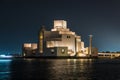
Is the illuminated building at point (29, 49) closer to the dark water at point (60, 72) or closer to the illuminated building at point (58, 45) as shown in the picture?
the illuminated building at point (58, 45)

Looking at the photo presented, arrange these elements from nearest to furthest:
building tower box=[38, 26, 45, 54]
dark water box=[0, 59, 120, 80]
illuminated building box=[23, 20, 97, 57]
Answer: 1. dark water box=[0, 59, 120, 80]
2. illuminated building box=[23, 20, 97, 57]
3. building tower box=[38, 26, 45, 54]

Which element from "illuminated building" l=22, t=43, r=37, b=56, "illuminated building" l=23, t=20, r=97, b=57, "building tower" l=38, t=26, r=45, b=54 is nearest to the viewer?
"illuminated building" l=23, t=20, r=97, b=57

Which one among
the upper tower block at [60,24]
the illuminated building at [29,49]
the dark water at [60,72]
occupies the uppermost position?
the upper tower block at [60,24]

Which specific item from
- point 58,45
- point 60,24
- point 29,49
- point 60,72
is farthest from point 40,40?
point 60,72

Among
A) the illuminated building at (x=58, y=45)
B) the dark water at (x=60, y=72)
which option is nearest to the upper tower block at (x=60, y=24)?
the illuminated building at (x=58, y=45)

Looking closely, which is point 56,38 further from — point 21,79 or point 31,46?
point 21,79

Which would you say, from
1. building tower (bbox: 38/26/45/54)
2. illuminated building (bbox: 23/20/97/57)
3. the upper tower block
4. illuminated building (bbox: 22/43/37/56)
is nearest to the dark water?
illuminated building (bbox: 23/20/97/57)

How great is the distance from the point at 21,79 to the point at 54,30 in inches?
4988

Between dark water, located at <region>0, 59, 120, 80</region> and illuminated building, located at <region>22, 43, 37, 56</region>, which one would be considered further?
illuminated building, located at <region>22, 43, 37, 56</region>

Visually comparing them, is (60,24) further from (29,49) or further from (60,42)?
(29,49)

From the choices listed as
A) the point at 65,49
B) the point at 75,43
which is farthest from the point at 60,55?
the point at 75,43

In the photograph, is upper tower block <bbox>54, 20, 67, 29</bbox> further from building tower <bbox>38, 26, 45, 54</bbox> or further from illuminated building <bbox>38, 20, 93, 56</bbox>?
building tower <bbox>38, 26, 45, 54</bbox>

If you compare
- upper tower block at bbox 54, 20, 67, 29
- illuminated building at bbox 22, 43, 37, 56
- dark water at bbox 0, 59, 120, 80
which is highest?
upper tower block at bbox 54, 20, 67, 29

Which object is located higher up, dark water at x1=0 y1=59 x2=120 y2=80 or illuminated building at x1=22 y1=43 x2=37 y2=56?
illuminated building at x1=22 y1=43 x2=37 y2=56
